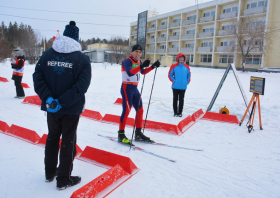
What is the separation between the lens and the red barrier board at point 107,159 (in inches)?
108

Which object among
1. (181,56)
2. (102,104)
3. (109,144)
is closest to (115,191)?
(109,144)

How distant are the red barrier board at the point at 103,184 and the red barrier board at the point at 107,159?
0.13m

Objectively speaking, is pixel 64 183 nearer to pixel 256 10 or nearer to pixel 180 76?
pixel 180 76

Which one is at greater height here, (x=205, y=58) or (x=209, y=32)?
(x=209, y=32)

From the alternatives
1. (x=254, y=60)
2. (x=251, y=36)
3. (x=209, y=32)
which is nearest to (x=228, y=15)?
(x=209, y=32)

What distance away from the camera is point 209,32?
3319cm

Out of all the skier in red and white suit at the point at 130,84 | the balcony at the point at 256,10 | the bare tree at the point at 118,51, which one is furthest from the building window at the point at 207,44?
Result: the skier in red and white suit at the point at 130,84

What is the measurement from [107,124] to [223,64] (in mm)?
30788

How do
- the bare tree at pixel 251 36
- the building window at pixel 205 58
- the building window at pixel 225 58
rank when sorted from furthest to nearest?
the building window at pixel 205 58
the building window at pixel 225 58
the bare tree at pixel 251 36

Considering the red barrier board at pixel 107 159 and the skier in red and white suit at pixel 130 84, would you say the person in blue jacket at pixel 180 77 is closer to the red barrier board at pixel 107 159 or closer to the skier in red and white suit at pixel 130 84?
the skier in red and white suit at pixel 130 84

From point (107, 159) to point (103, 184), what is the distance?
647 millimetres

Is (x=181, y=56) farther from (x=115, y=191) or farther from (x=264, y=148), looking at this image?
(x=115, y=191)

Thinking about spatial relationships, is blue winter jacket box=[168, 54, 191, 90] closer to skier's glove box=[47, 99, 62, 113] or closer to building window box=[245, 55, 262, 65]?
skier's glove box=[47, 99, 62, 113]

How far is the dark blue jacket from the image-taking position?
2146 mm
